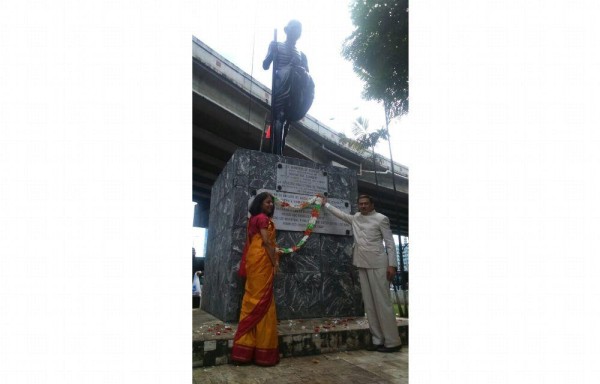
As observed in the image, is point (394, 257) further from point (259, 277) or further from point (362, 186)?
point (362, 186)

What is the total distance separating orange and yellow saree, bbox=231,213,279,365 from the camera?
113 inches

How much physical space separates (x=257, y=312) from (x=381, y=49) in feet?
26.5

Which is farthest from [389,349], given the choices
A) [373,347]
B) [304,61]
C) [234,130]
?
[234,130]

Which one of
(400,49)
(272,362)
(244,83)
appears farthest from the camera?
(244,83)

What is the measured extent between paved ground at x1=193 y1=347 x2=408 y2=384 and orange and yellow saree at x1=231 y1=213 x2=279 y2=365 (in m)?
0.10

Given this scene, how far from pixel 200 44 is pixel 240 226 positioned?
9.82 m

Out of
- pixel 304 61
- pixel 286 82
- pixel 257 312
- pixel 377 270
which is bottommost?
pixel 257 312

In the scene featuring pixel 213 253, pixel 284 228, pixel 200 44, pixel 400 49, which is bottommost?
pixel 213 253

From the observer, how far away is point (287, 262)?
393 cm

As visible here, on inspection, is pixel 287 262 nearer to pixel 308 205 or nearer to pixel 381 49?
pixel 308 205

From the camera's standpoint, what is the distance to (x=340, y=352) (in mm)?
3344

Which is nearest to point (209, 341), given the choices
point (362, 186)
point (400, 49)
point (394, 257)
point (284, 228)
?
point (284, 228)

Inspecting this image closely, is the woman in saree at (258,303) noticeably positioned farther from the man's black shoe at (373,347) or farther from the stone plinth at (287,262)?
the man's black shoe at (373,347)

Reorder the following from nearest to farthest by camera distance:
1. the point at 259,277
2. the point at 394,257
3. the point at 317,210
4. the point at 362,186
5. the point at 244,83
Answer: the point at 259,277 → the point at 394,257 → the point at 317,210 → the point at 244,83 → the point at 362,186
